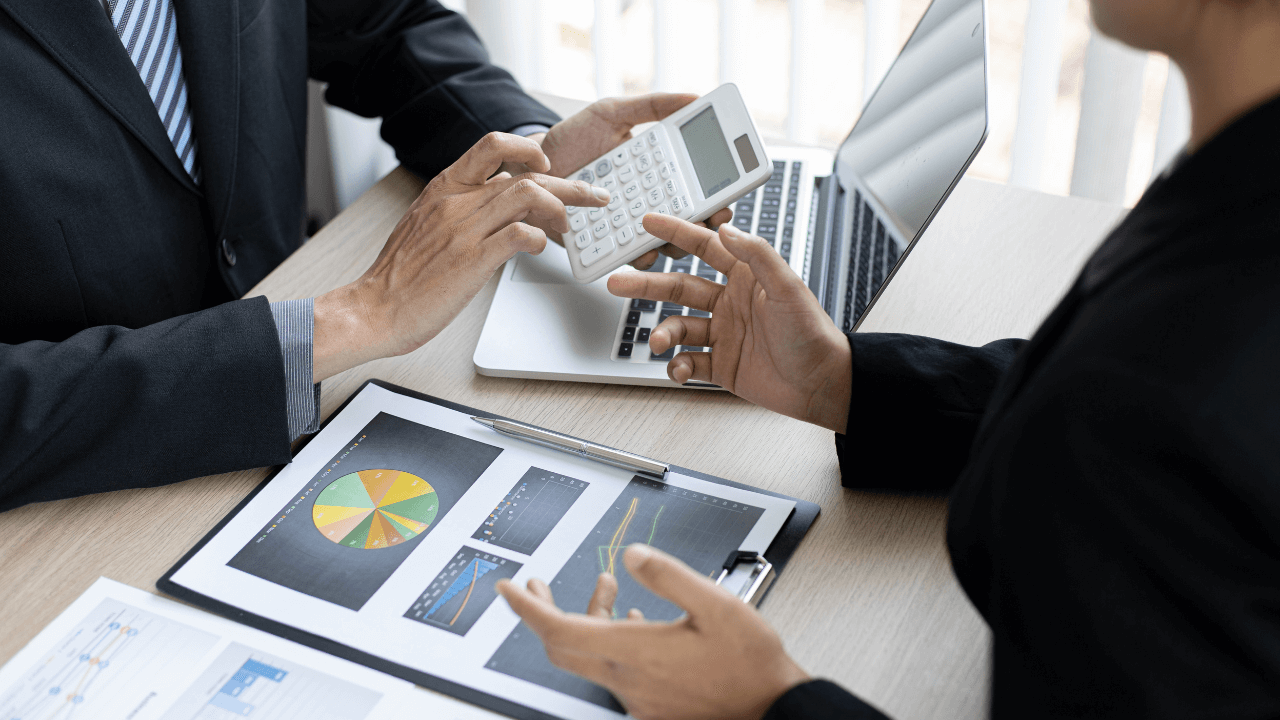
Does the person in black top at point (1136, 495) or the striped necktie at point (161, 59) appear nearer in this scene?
the person in black top at point (1136, 495)

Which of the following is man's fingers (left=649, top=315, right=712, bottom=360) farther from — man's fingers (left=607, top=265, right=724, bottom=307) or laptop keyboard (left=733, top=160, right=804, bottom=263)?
laptop keyboard (left=733, top=160, right=804, bottom=263)

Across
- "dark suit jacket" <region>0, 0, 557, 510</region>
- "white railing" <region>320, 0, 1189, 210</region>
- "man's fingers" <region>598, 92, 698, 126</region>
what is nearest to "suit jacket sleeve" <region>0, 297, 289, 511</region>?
"dark suit jacket" <region>0, 0, 557, 510</region>

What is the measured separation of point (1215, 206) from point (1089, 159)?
1.15 m

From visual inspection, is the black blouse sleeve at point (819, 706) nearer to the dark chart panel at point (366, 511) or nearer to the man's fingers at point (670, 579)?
the man's fingers at point (670, 579)

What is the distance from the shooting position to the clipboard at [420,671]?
0.55m

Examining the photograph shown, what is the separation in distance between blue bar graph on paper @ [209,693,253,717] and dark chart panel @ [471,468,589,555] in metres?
0.17

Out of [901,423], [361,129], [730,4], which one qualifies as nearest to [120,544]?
[901,423]

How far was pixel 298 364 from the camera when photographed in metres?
0.73

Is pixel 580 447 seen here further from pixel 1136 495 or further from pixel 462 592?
pixel 1136 495

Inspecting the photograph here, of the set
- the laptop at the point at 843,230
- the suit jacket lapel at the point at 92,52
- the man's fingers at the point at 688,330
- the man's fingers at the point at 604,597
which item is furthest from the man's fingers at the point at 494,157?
the man's fingers at the point at 604,597

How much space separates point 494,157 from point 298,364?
254 mm

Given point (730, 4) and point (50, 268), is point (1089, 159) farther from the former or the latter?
point (50, 268)

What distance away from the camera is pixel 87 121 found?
87 cm

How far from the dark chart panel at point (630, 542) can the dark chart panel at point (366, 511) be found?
11 cm
